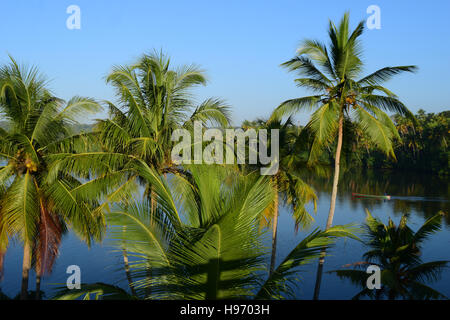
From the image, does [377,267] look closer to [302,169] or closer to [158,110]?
[302,169]

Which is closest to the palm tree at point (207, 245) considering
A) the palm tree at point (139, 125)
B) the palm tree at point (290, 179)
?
the palm tree at point (139, 125)

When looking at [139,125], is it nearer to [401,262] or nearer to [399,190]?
[401,262]

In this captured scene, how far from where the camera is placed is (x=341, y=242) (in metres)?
34.3

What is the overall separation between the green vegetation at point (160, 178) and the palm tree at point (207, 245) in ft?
0.07

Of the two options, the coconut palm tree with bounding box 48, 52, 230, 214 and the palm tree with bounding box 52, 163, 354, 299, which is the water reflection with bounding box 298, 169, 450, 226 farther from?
the palm tree with bounding box 52, 163, 354, 299

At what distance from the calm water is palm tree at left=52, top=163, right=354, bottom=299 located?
1.83ft

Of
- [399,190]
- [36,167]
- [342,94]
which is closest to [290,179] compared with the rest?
Result: [342,94]

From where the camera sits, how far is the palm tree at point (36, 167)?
10.8 metres

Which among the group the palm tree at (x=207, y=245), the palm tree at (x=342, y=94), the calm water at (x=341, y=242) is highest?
the palm tree at (x=342, y=94)

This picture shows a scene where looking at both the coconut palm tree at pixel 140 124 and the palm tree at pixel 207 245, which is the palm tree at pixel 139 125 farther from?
the palm tree at pixel 207 245

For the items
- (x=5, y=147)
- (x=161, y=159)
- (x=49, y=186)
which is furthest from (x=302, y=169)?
(x=5, y=147)

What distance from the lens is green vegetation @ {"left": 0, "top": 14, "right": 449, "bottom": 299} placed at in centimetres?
579

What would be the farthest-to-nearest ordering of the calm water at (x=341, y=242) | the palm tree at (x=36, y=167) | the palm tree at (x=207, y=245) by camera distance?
the calm water at (x=341, y=242) < the palm tree at (x=36, y=167) < the palm tree at (x=207, y=245)

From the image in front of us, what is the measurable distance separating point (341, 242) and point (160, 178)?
1200 inches
